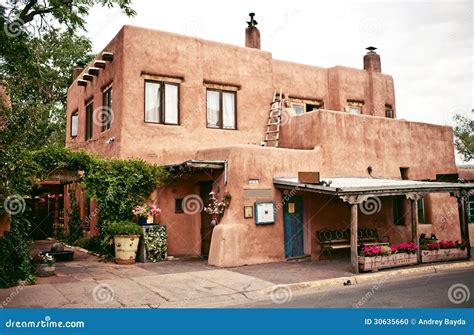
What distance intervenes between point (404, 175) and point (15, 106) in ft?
49.9

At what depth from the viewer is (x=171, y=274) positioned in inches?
454

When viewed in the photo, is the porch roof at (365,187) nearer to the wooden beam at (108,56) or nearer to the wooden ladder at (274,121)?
the wooden ladder at (274,121)

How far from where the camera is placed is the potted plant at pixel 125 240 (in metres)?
13.4

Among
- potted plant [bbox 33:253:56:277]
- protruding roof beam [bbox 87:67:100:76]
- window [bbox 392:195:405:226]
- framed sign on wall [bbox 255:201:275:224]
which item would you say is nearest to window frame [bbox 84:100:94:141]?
protruding roof beam [bbox 87:67:100:76]

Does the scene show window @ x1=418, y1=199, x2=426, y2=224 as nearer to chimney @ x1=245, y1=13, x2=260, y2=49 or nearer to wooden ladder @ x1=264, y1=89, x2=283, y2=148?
wooden ladder @ x1=264, y1=89, x2=283, y2=148

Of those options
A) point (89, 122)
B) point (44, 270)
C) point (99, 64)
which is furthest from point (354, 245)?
point (89, 122)

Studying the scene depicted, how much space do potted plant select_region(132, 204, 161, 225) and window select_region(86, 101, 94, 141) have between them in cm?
680

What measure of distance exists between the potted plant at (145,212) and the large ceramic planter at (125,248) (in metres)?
0.82

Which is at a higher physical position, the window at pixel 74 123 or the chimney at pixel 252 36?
the chimney at pixel 252 36

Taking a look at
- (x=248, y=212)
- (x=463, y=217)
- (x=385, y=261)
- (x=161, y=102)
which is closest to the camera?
(x=385, y=261)

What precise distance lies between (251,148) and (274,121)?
4.26 metres

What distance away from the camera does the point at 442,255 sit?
14.1m

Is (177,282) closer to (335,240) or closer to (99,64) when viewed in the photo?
(335,240)

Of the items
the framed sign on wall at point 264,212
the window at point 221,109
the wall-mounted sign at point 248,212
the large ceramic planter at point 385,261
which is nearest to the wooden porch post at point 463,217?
the large ceramic planter at point 385,261
